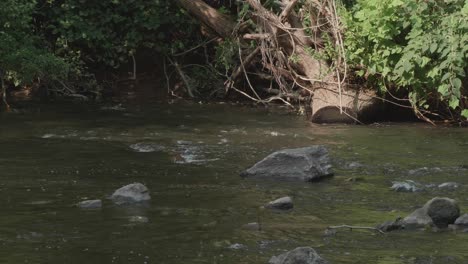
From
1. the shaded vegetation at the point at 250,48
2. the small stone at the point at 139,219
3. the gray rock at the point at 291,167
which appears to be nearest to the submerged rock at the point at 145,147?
the gray rock at the point at 291,167

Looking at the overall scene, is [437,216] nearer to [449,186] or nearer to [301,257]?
[449,186]

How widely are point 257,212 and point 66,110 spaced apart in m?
6.96

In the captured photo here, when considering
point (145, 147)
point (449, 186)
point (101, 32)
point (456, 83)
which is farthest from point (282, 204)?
point (101, 32)

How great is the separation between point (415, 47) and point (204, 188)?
4.37m

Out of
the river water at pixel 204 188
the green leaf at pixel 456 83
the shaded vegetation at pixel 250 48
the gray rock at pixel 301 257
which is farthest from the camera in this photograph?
the shaded vegetation at pixel 250 48

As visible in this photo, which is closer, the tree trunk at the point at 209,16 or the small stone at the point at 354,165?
the small stone at the point at 354,165

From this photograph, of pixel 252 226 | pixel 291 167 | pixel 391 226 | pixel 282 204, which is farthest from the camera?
pixel 291 167

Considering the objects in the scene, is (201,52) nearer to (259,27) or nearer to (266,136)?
(259,27)

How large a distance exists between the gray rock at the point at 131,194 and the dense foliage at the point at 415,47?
4864 mm

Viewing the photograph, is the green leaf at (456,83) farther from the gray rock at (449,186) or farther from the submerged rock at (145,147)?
the submerged rock at (145,147)

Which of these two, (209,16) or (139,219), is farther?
(209,16)

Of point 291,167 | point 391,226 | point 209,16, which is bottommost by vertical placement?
point 391,226

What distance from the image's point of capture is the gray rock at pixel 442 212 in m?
6.39

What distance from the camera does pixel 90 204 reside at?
704 cm
